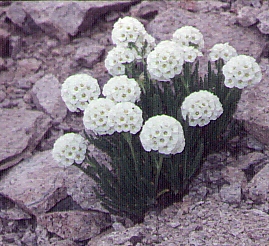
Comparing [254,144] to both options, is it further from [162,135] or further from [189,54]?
[162,135]

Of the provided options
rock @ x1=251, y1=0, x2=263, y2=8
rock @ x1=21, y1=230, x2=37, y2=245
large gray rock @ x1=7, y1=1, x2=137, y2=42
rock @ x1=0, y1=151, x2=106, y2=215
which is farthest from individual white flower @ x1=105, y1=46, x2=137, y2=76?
rock @ x1=251, y1=0, x2=263, y2=8

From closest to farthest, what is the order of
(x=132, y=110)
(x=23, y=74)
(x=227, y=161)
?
(x=132, y=110), (x=227, y=161), (x=23, y=74)

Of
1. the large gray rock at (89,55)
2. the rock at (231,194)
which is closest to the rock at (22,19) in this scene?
the large gray rock at (89,55)

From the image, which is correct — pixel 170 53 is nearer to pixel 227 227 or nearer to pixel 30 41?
pixel 227 227

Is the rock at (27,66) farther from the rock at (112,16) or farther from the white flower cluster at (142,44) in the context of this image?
the white flower cluster at (142,44)

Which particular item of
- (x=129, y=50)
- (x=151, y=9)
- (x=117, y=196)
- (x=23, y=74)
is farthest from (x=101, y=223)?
(x=151, y=9)

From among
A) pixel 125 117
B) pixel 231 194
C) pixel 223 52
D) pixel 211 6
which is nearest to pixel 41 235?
pixel 125 117

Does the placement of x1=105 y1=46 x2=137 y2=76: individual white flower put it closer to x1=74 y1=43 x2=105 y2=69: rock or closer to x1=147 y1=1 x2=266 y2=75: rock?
x1=147 y1=1 x2=266 y2=75: rock
